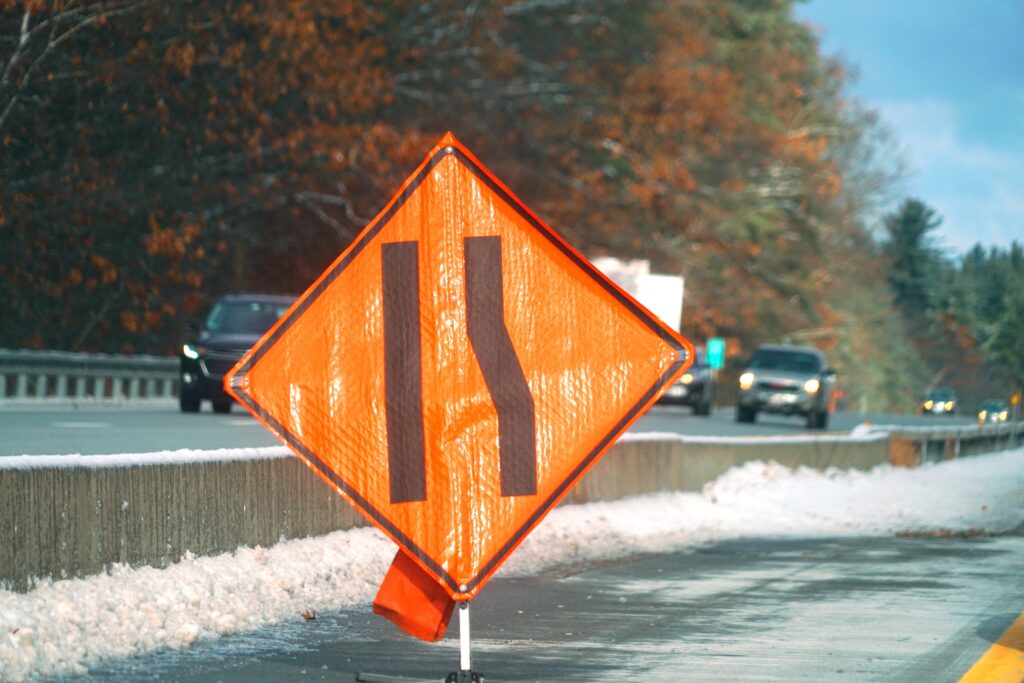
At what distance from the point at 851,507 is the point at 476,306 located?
13.1 metres

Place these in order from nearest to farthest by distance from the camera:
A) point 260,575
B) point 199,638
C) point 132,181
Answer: point 199,638, point 260,575, point 132,181

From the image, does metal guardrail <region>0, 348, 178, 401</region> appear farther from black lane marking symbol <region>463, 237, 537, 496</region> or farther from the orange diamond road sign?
black lane marking symbol <region>463, 237, 537, 496</region>

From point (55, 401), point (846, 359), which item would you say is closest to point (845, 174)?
point (846, 359)

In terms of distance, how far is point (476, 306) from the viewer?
245 inches

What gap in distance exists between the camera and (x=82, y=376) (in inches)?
1177

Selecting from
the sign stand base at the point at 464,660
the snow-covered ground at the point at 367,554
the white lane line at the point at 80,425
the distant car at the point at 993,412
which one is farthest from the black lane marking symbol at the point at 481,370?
the distant car at the point at 993,412

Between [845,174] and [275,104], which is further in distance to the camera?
[845,174]

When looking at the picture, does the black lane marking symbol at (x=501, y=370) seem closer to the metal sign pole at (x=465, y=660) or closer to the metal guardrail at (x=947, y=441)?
the metal sign pole at (x=465, y=660)

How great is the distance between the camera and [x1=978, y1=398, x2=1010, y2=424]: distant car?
38.6 m

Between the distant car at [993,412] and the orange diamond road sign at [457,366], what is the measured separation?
32259mm

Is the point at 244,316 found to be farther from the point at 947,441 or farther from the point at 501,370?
the point at 501,370

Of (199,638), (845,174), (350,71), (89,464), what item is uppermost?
(845,174)

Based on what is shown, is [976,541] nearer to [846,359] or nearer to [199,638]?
[199,638]

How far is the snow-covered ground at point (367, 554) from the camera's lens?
732cm
